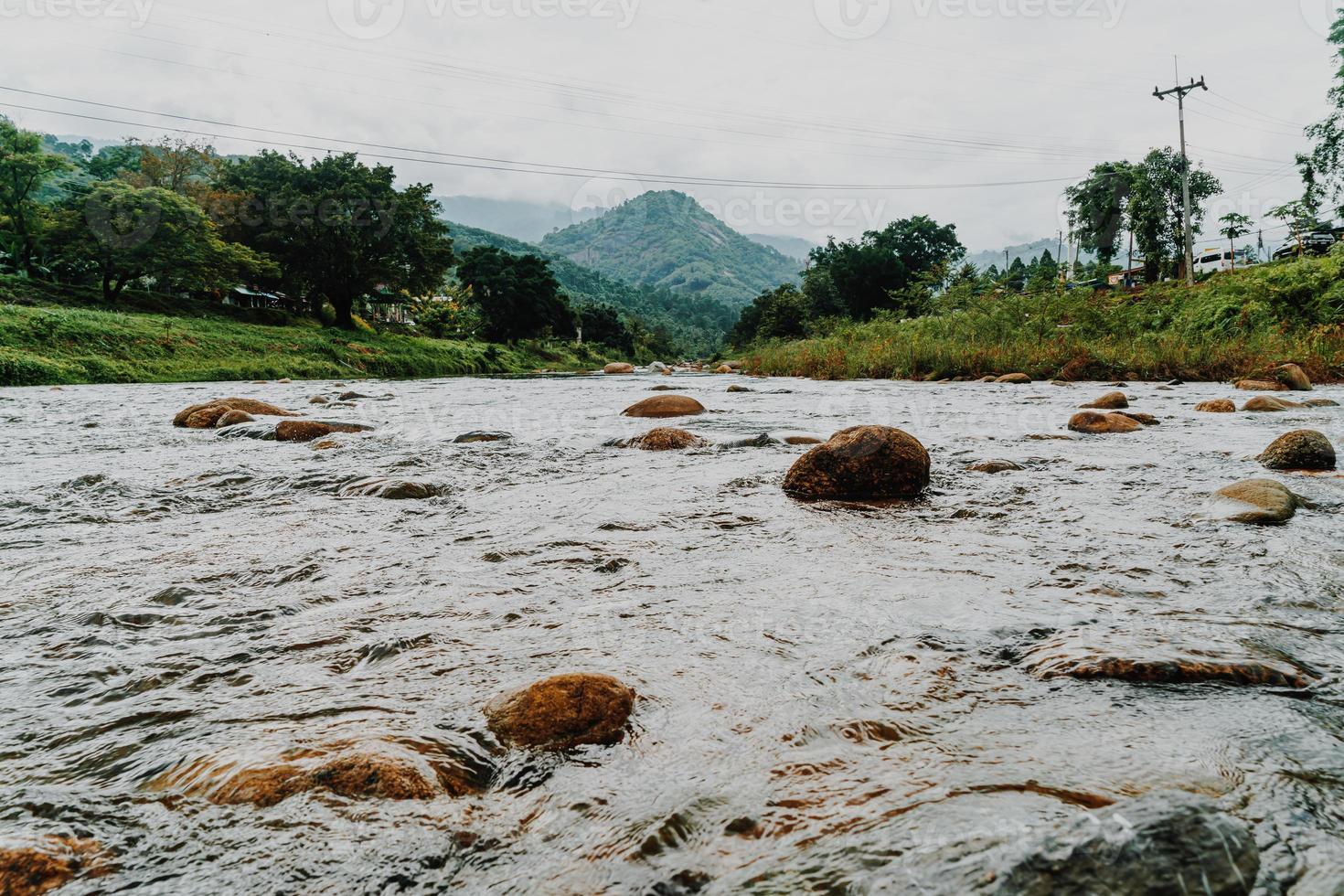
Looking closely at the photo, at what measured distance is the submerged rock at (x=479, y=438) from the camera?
7129mm

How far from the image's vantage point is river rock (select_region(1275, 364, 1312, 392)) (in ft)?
34.5

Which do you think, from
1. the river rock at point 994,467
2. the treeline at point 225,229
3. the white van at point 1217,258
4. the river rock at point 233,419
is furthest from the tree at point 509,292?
the river rock at point 994,467

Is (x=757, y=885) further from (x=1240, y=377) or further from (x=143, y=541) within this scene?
(x=1240, y=377)

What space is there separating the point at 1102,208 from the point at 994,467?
197 ft

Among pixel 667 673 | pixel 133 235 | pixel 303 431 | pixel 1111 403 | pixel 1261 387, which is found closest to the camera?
pixel 667 673

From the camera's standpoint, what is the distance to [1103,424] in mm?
6914

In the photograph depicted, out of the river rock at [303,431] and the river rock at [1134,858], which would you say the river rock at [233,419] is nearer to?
the river rock at [303,431]

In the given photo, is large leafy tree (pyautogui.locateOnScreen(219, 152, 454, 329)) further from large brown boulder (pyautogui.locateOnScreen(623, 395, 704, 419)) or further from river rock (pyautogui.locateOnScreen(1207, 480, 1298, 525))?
river rock (pyautogui.locateOnScreen(1207, 480, 1298, 525))

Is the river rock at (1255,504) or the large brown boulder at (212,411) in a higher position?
the large brown boulder at (212,411)

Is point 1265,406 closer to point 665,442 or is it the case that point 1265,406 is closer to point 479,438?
point 665,442

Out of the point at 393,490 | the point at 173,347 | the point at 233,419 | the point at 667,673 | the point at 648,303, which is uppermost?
the point at 648,303

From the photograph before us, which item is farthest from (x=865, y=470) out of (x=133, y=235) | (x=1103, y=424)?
(x=133, y=235)

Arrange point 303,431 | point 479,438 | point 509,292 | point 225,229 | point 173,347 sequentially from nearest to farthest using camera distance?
point 303,431, point 479,438, point 173,347, point 225,229, point 509,292

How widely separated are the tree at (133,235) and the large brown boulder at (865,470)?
3374 cm
